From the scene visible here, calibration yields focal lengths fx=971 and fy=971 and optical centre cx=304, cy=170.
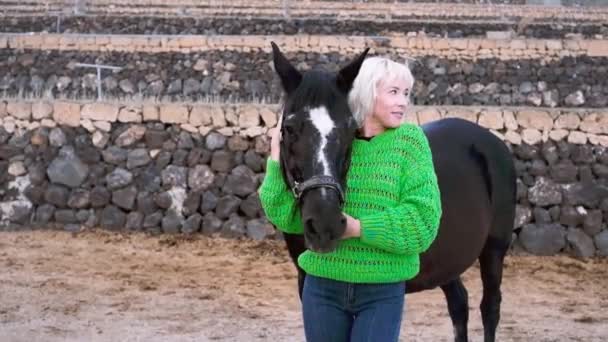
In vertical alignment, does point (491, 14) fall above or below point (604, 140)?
above

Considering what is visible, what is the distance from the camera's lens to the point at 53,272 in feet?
32.5

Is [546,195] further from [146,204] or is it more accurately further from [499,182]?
[499,182]

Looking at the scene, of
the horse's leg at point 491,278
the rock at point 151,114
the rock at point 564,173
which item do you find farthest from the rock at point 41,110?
the horse's leg at point 491,278

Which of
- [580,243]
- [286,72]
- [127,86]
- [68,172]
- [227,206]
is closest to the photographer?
[286,72]

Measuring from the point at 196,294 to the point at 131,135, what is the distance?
3330 millimetres

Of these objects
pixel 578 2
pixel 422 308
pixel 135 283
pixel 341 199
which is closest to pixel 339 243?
pixel 341 199

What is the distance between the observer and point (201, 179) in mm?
11688

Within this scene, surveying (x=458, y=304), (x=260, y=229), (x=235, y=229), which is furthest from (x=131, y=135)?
A: (x=458, y=304)

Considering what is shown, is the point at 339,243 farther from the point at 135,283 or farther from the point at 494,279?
the point at 135,283

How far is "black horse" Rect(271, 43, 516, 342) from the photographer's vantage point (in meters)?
3.58

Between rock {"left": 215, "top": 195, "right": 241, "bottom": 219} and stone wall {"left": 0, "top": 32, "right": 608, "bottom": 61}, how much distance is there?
10.6 metres

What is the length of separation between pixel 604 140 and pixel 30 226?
22.8 feet

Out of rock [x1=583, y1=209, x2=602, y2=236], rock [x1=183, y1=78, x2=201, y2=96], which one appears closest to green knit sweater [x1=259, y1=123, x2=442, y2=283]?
rock [x1=583, y1=209, x2=602, y2=236]

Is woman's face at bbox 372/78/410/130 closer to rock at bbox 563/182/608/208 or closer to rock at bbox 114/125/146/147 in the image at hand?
rock at bbox 563/182/608/208
